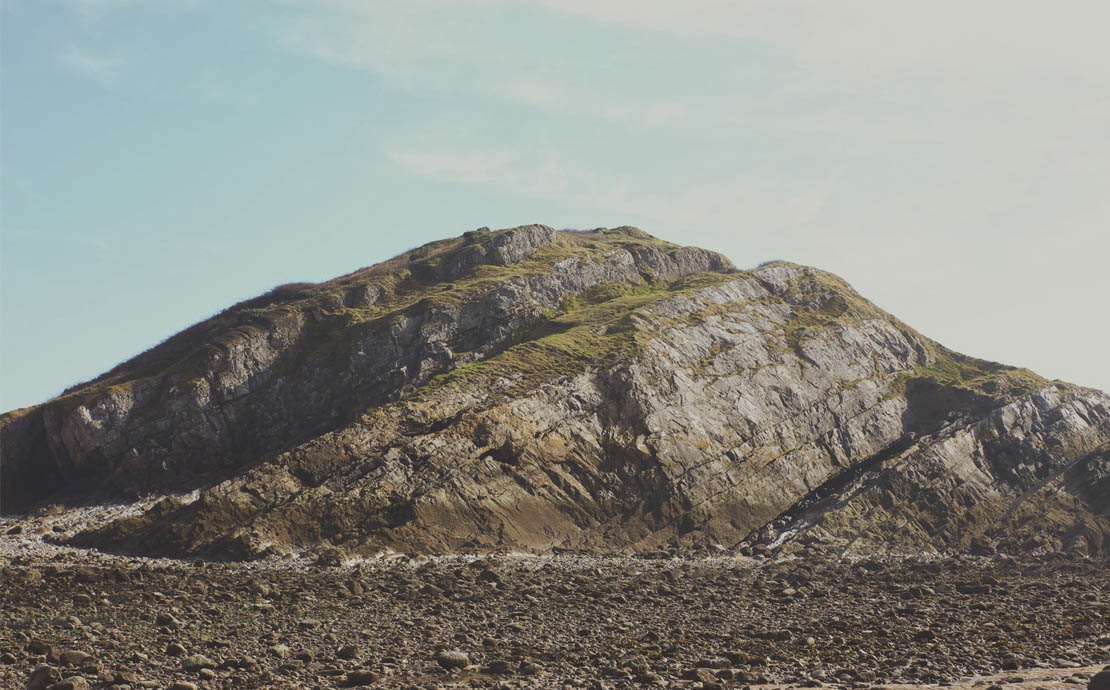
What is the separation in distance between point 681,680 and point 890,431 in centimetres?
5557

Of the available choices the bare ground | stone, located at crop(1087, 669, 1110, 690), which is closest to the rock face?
the bare ground

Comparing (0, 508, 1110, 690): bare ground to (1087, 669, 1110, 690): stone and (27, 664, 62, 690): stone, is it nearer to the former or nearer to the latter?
(27, 664, 62, 690): stone

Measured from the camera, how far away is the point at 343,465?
179ft

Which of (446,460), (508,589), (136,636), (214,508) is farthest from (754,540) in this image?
(136,636)

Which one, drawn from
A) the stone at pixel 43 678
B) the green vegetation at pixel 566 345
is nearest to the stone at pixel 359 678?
the stone at pixel 43 678

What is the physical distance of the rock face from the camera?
5325 cm

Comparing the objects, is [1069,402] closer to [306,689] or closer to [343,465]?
[343,465]

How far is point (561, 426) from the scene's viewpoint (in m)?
60.5

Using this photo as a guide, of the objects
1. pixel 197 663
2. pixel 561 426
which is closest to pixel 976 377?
pixel 561 426

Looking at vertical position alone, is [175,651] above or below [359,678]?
above

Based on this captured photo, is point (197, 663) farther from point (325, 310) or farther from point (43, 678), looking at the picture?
point (325, 310)

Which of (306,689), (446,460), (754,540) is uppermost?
(446,460)

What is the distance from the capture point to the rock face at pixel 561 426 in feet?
175

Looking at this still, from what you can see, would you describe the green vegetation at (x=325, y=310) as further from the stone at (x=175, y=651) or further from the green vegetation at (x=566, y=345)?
the stone at (x=175, y=651)
